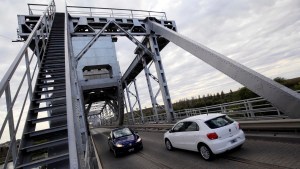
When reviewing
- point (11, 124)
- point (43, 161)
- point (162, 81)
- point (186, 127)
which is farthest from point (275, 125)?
point (162, 81)

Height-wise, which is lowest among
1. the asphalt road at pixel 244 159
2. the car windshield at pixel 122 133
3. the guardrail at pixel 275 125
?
the asphalt road at pixel 244 159

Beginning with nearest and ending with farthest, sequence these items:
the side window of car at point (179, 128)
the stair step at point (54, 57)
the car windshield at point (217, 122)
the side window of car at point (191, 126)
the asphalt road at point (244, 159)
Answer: the asphalt road at point (244, 159) → the car windshield at point (217, 122) → the side window of car at point (191, 126) → the side window of car at point (179, 128) → the stair step at point (54, 57)

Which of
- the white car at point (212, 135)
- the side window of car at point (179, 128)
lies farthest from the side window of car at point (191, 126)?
the side window of car at point (179, 128)

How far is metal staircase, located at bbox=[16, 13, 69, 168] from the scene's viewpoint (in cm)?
498

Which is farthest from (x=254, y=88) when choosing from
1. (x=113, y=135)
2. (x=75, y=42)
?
(x=75, y=42)

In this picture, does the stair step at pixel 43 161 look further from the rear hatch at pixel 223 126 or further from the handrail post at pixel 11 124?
the rear hatch at pixel 223 126

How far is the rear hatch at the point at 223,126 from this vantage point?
7359 millimetres

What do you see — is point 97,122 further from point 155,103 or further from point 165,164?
point 165,164

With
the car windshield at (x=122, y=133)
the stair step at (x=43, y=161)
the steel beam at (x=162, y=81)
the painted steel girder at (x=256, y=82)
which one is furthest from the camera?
the steel beam at (x=162, y=81)

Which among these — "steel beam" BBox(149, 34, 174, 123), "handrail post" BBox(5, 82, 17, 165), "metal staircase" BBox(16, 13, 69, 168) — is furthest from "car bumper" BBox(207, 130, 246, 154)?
"steel beam" BBox(149, 34, 174, 123)

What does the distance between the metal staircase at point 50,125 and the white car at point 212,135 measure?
4636 millimetres

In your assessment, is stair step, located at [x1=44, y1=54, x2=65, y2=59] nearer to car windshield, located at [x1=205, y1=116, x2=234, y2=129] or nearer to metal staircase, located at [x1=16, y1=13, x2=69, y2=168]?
metal staircase, located at [x1=16, y1=13, x2=69, y2=168]

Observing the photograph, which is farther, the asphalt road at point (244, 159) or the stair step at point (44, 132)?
the asphalt road at point (244, 159)

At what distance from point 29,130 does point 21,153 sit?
0.98 metres
